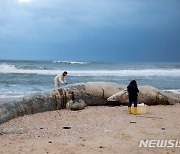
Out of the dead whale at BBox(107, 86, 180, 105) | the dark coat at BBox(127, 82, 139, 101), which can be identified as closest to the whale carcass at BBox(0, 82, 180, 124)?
the dead whale at BBox(107, 86, 180, 105)

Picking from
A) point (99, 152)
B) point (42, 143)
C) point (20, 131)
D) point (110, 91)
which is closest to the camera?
point (99, 152)

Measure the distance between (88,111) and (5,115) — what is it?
3.33 metres

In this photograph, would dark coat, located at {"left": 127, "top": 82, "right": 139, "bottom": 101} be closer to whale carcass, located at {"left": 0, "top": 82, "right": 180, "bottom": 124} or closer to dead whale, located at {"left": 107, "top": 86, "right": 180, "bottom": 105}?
whale carcass, located at {"left": 0, "top": 82, "right": 180, "bottom": 124}

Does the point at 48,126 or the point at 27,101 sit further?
the point at 27,101

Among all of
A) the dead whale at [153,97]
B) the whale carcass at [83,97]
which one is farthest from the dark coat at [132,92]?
the dead whale at [153,97]

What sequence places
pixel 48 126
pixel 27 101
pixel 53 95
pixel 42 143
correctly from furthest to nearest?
pixel 53 95 → pixel 27 101 → pixel 48 126 → pixel 42 143

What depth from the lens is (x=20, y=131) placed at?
29.3ft

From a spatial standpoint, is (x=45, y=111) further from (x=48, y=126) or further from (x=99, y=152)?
(x=99, y=152)

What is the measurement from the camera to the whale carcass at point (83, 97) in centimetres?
1229

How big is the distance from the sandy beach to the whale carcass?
1.57ft

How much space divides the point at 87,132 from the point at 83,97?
5.53 meters

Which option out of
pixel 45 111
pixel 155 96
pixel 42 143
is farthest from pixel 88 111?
pixel 42 143

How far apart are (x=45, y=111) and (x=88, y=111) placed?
1625 mm

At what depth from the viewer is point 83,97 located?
46.8ft
